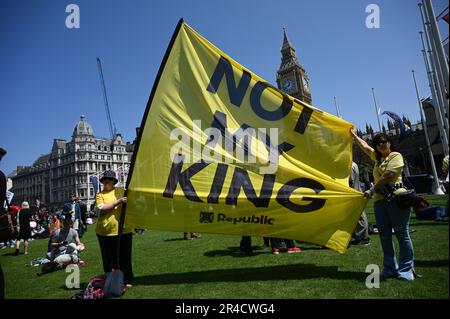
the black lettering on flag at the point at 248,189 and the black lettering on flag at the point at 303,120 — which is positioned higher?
the black lettering on flag at the point at 303,120

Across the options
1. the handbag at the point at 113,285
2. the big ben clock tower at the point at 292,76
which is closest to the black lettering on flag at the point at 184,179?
the handbag at the point at 113,285

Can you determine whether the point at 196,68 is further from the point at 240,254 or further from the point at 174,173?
the point at 240,254

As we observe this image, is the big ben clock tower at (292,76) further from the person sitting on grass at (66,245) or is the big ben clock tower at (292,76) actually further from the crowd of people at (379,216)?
the crowd of people at (379,216)

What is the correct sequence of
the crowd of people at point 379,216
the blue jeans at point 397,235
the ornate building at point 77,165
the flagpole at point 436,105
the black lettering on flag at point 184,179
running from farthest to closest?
the ornate building at point 77,165
the flagpole at point 436,105
the black lettering on flag at point 184,179
the crowd of people at point 379,216
the blue jeans at point 397,235

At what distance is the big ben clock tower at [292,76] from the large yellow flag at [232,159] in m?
121

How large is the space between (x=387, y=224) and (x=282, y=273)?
89.1 inches

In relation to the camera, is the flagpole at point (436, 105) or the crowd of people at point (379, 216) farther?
the flagpole at point (436, 105)

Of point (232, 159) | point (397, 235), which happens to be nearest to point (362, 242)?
point (397, 235)

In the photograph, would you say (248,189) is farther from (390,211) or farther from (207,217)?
(390,211)

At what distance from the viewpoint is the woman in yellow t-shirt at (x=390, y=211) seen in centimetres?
490

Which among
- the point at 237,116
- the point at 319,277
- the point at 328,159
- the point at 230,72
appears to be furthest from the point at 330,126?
the point at 319,277

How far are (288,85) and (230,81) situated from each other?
128724 mm
